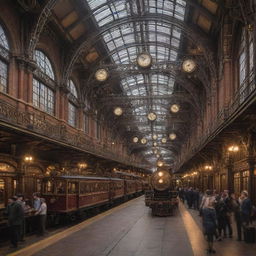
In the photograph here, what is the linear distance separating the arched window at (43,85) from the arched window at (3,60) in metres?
3.98

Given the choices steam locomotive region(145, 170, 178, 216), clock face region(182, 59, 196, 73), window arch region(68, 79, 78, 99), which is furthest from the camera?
window arch region(68, 79, 78, 99)

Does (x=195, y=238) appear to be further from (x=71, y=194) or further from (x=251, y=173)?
(x=71, y=194)

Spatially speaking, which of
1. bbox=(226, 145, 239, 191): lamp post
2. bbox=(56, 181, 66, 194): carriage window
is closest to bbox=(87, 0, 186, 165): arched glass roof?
bbox=(226, 145, 239, 191): lamp post

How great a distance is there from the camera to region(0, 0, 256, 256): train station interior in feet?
42.7

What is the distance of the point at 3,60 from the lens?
947 inches

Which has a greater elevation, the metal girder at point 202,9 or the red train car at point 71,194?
the metal girder at point 202,9

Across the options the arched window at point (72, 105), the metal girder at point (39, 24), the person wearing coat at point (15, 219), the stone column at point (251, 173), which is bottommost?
the person wearing coat at point (15, 219)

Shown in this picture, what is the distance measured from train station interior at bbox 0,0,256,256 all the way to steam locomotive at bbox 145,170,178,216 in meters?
0.07

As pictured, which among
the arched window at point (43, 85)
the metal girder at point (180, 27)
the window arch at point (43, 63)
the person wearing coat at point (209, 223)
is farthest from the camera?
the metal girder at point (180, 27)

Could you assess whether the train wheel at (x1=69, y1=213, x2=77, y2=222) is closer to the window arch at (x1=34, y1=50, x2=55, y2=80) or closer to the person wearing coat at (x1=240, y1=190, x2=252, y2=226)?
the person wearing coat at (x1=240, y1=190, x2=252, y2=226)

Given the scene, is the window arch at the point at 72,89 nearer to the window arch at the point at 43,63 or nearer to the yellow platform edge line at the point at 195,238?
the window arch at the point at 43,63

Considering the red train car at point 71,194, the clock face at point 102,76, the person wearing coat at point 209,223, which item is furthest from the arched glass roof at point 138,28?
the person wearing coat at point 209,223

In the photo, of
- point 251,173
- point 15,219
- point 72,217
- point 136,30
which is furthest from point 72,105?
point 15,219

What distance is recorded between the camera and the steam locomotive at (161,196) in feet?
76.9
